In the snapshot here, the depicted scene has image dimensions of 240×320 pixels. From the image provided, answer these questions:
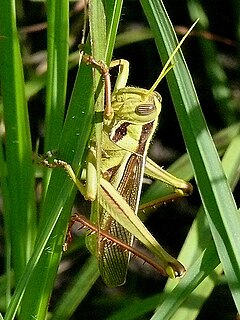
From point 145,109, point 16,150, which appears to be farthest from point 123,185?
point 16,150

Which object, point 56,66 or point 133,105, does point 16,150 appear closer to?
point 56,66

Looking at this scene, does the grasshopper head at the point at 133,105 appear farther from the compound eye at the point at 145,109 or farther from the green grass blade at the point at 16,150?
the green grass blade at the point at 16,150

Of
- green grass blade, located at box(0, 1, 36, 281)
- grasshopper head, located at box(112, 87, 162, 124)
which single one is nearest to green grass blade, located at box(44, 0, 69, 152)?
green grass blade, located at box(0, 1, 36, 281)

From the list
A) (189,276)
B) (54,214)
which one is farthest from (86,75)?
(189,276)

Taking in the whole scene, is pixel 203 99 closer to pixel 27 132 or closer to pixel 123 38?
pixel 123 38

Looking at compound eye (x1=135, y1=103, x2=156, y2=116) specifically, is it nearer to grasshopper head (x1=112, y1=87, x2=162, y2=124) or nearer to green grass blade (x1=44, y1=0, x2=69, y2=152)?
grasshopper head (x1=112, y1=87, x2=162, y2=124)

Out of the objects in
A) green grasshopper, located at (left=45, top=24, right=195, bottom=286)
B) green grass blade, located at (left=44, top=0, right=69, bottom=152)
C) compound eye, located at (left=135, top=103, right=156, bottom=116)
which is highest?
green grass blade, located at (left=44, top=0, right=69, bottom=152)

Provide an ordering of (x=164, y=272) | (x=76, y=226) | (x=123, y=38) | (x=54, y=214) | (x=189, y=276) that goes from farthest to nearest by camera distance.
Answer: (x=76, y=226)
(x=123, y=38)
(x=164, y=272)
(x=189, y=276)
(x=54, y=214)

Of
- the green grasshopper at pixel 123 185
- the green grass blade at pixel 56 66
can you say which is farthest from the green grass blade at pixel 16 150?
the green grasshopper at pixel 123 185
